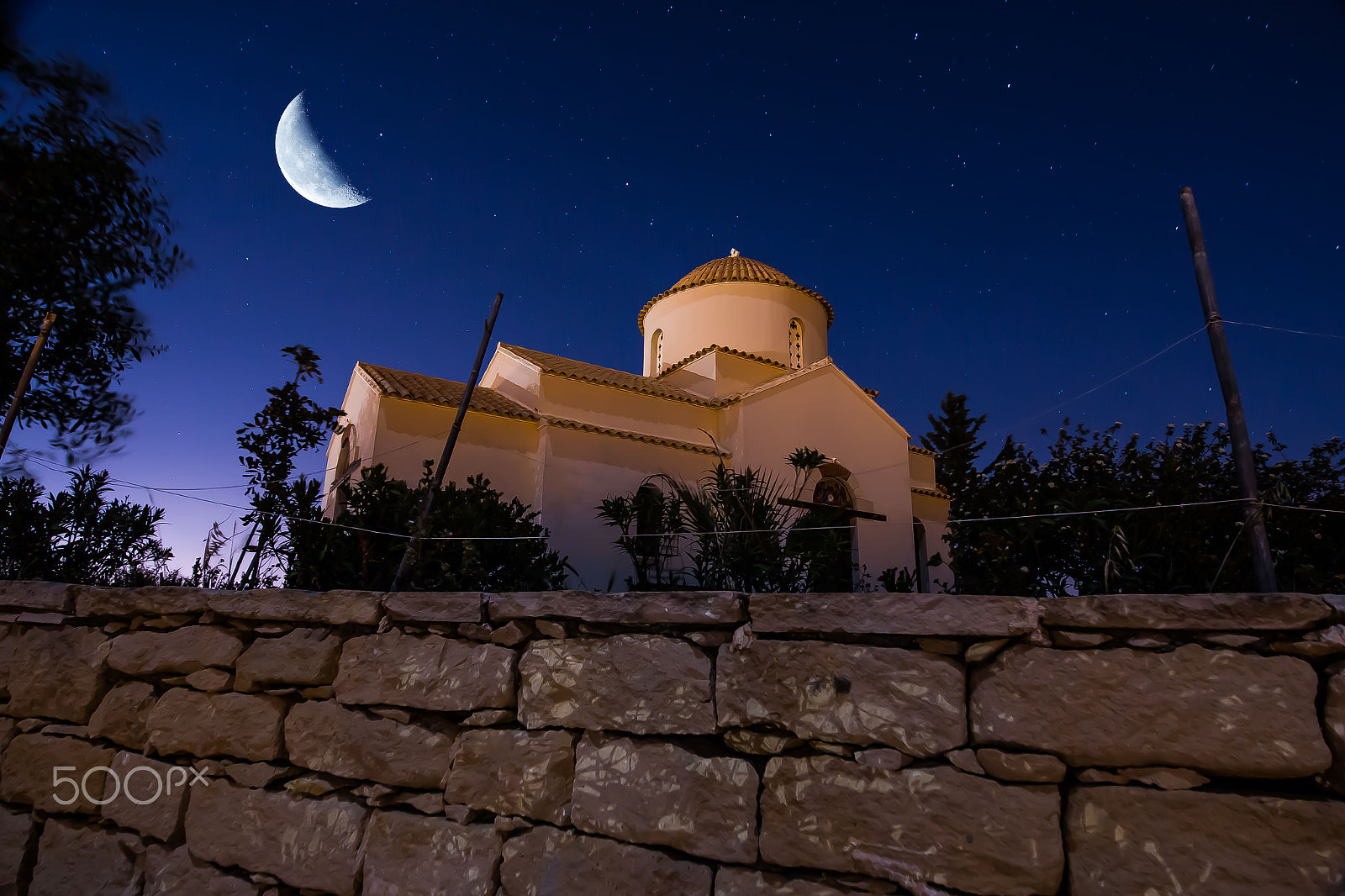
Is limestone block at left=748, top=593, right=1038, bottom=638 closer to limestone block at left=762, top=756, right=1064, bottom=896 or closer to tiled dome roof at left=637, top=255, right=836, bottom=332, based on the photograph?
limestone block at left=762, top=756, right=1064, bottom=896

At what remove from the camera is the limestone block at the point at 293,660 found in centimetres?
293

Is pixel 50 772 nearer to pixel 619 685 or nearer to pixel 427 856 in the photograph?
pixel 427 856

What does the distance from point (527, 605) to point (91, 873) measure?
2545 mm

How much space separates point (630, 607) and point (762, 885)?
0.97 metres

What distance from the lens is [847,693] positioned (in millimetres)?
2143

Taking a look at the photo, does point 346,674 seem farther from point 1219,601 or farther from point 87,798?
point 1219,601

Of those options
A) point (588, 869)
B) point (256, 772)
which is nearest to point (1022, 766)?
point (588, 869)

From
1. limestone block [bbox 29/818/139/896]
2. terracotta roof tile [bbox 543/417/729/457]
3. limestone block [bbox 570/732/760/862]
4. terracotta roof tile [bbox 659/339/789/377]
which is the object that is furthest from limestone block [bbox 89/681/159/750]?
terracotta roof tile [bbox 659/339/789/377]

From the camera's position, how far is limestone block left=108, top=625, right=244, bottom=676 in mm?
3146

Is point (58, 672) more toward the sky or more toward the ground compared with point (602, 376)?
more toward the ground

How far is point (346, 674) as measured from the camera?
9.41 ft

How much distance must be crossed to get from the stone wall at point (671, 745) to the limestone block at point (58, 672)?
0.5 inches

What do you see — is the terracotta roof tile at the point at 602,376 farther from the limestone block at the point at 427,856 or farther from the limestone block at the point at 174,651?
the limestone block at the point at 427,856

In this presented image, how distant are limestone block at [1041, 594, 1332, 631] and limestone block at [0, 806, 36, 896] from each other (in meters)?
4.65
